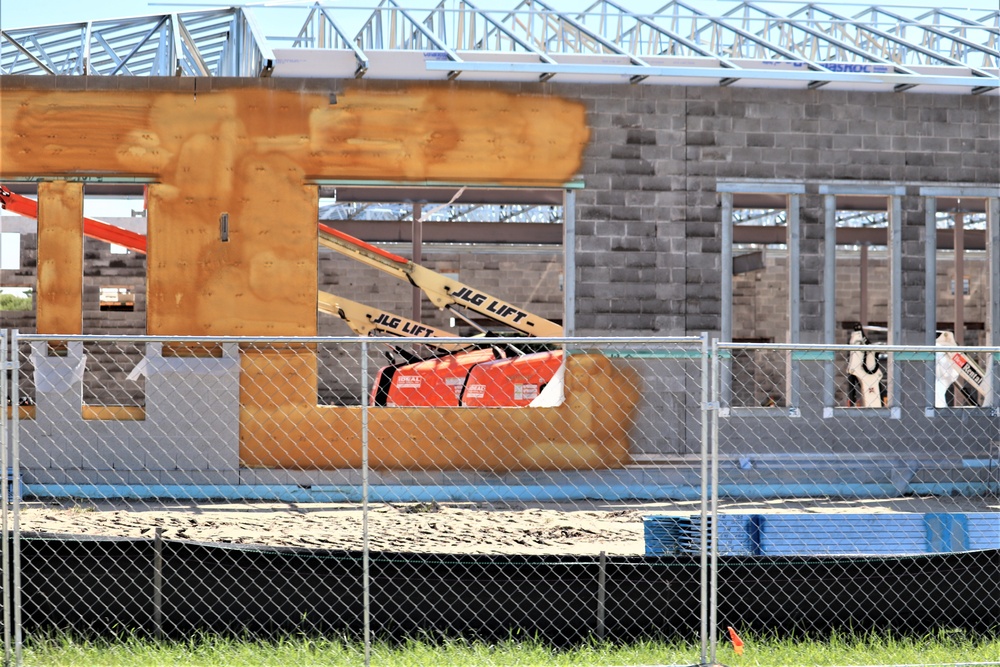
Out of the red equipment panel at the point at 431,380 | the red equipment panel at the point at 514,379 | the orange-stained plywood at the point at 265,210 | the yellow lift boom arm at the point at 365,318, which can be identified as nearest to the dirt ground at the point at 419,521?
the orange-stained plywood at the point at 265,210

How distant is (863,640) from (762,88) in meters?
9.27

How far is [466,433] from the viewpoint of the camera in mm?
12930

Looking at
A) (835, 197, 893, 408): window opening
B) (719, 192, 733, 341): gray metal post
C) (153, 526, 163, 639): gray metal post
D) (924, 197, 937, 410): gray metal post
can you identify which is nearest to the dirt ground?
(924, 197, 937, 410): gray metal post

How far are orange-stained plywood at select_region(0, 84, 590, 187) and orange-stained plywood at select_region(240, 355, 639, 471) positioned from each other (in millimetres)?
2553

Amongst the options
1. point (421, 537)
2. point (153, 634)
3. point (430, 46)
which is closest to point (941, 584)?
point (153, 634)

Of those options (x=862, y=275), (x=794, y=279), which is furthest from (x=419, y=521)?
(x=862, y=275)

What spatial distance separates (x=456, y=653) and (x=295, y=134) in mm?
8734

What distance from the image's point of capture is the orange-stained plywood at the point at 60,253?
1276 cm

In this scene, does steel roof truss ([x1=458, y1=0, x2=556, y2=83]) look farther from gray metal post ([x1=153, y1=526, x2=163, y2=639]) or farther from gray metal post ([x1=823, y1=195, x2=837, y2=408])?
gray metal post ([x1=153, y1=526, x2=163, y2=639])

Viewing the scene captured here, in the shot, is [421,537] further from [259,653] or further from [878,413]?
[878,413]

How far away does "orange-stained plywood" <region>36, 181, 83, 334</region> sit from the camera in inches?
502

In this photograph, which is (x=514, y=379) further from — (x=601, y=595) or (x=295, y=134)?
(x=601, y=595)

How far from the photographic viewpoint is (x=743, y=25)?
16312 mm

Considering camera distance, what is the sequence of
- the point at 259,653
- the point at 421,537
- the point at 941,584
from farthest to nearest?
1. the point at 421,537
2. the point at 941,584
3. the point at 259,653
